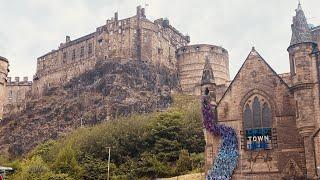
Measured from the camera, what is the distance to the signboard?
34281 millimetres

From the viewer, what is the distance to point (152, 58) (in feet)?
289

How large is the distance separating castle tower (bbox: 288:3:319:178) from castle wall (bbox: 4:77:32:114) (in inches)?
3113

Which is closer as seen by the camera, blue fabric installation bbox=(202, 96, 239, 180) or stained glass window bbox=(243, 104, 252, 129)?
blue fabric installation bbox=(202, 96, 239, 180)

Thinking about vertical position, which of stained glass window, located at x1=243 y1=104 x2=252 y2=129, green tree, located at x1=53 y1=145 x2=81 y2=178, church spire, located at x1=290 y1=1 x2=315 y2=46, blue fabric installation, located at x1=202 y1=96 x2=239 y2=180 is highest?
church spire, located at x1=290 y1=1 x2=315 y2=46

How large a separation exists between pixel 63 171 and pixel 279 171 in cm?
2586

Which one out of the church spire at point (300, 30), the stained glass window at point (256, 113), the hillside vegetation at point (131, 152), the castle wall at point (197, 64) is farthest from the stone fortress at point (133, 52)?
the church spire at point (300, 30)

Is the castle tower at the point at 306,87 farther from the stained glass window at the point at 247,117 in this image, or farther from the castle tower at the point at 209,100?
the castle tower at the point at 209,100

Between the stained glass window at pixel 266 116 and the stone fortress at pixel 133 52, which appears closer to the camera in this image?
the stained glass window at pixel 266 116

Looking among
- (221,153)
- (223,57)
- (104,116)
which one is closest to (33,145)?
(104,116)

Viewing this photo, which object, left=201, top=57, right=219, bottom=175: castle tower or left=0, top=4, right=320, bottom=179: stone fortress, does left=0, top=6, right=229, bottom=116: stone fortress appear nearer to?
left=201, top=57, right=219, bottom=175: castle tower

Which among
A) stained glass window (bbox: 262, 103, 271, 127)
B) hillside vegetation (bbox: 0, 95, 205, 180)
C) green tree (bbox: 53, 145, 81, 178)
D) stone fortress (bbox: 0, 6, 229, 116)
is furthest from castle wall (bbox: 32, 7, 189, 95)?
stained glass window (bbox: 262, 103, 271, 127)

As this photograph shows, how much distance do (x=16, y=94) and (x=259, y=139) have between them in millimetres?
84043

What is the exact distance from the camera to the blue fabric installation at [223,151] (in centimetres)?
3497

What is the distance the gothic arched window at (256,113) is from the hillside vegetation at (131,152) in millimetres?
11870
